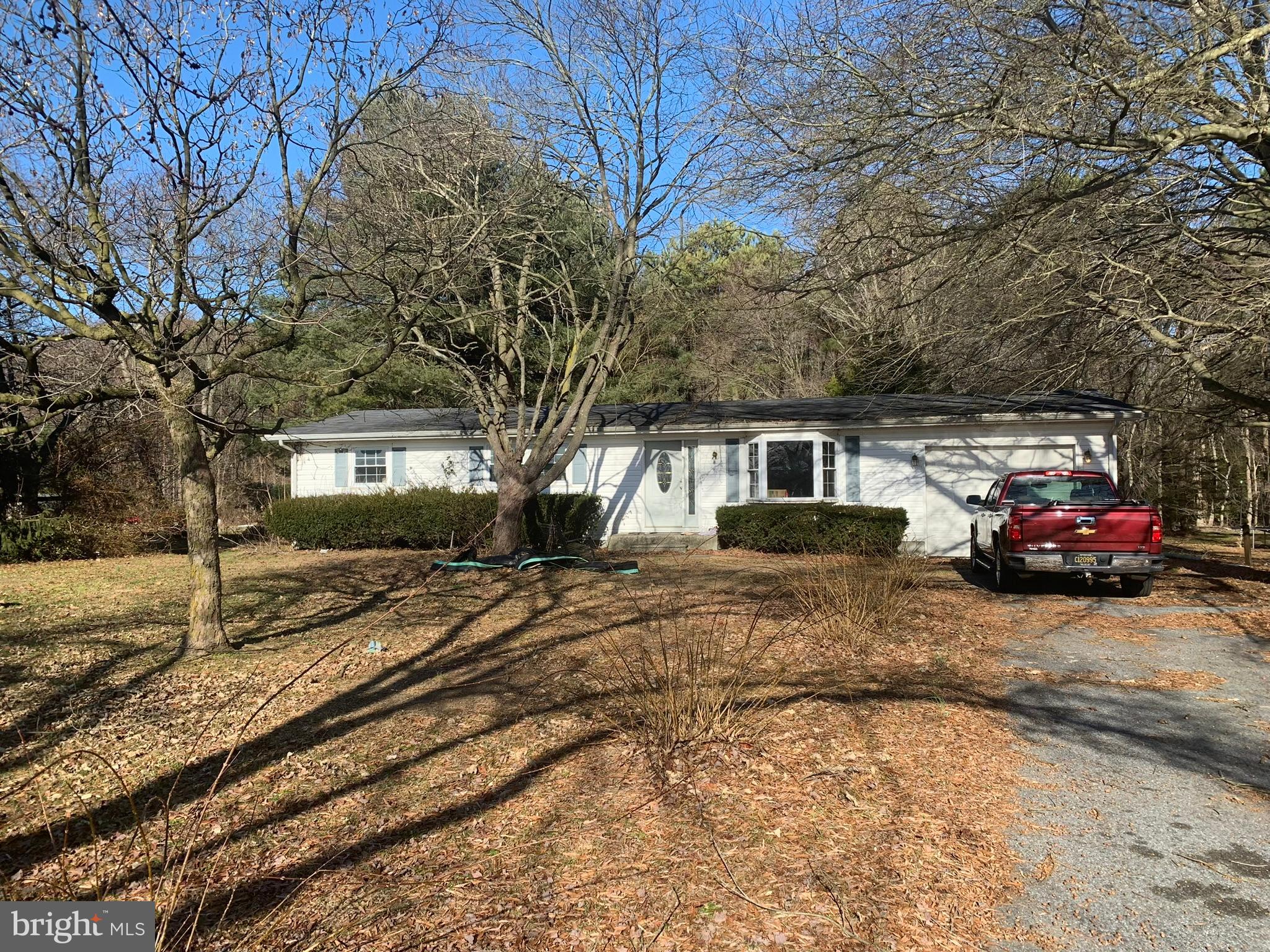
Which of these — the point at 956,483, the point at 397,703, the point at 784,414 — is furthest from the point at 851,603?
the point at 784,414

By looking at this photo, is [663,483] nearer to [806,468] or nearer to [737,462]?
[737,462]

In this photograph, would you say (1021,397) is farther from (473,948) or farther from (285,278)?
(473,948)

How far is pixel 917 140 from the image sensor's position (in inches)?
338

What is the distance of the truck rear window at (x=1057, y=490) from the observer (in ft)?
40.8

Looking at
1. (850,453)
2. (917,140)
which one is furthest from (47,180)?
(850,453)

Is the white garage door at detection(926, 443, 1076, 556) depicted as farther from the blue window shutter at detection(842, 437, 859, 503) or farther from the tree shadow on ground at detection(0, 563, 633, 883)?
the tree shadow on ground at detection(0, 563, 633, 883)

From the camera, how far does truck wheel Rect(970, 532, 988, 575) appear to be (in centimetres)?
1404

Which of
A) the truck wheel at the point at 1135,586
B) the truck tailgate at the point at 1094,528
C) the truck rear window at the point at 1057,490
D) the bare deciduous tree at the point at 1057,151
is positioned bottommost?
the truck wheel at the point at 1135,586

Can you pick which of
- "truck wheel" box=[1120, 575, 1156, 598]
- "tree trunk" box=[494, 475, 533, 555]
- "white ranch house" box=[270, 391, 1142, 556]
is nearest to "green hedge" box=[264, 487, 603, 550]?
"white ranch house" box=[270, 391, 1142, 556]

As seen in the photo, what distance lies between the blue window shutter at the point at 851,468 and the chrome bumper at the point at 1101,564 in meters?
6.75

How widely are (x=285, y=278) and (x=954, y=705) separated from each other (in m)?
6.82

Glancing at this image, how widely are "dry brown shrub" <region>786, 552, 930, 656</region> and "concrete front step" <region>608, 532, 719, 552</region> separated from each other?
8.15 m

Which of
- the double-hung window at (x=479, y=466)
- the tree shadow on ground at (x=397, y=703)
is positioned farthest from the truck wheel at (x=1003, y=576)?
the double-hung window at (x=479, y=466)

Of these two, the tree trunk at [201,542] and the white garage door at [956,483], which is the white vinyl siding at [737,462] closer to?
the white garage door at [956,483]
